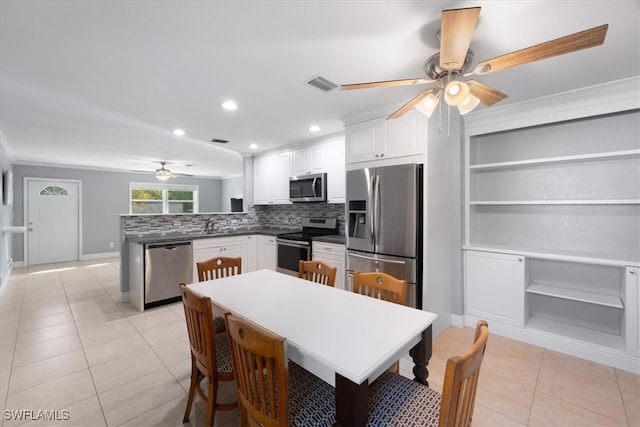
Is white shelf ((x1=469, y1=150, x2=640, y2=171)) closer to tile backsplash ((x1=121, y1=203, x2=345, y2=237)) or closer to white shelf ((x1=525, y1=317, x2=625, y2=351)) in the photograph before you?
white shelf ((x1=525, y1=317, x2=625, y2=351))

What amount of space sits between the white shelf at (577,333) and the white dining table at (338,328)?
6.92ft

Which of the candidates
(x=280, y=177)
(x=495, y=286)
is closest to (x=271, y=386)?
(x=495, y=286)

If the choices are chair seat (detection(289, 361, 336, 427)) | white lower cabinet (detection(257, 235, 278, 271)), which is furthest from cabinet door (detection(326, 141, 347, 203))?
chair seat (detection(289, 361, 336, 427))

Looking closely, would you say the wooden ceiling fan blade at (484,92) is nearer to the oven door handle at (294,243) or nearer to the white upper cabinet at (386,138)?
the white upper cabinet at (386,138)

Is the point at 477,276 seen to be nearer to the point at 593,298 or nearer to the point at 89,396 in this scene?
the point at 593,298

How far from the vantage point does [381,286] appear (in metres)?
1.89

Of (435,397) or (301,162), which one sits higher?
(301,162)

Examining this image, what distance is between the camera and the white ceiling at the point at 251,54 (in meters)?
1.46

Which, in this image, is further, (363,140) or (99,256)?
(99,256)

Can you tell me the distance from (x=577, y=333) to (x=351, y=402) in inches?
113

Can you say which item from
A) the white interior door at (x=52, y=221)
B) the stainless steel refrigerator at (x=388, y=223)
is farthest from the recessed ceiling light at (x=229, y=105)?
the white interior door at (x=52, y=221)

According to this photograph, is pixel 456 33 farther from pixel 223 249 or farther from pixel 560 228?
pixel 223 249

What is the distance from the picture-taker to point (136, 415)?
1768 millimetres

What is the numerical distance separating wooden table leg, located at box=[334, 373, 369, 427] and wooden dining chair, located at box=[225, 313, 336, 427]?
0.64 feet
